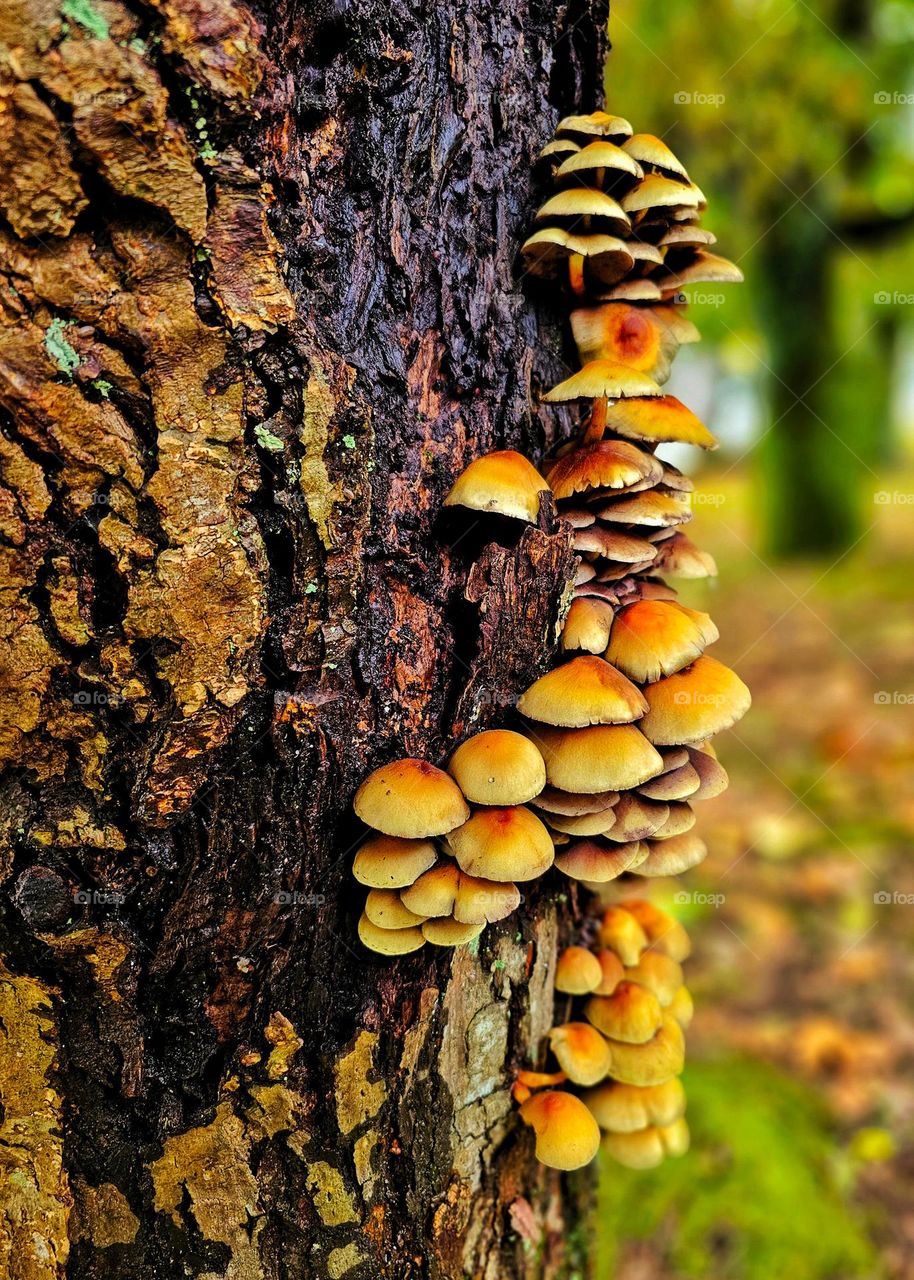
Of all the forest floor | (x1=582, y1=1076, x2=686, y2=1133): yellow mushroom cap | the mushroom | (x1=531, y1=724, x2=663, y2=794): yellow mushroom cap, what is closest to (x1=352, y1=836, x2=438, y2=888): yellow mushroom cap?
(x1=531, y1=724, x2=663, y2=794): yellow mushroom cap

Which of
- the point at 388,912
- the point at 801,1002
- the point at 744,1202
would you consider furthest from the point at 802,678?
the point at 388,912

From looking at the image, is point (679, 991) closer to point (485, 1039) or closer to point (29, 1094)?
point (485, 1039)

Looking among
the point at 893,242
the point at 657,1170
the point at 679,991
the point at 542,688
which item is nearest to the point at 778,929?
the point at 657,1170

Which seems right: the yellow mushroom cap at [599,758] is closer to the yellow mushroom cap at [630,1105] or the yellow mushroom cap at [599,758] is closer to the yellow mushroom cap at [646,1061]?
the yellow mushroom cap at [646,1061]

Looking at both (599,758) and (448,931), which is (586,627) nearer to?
(599,758)

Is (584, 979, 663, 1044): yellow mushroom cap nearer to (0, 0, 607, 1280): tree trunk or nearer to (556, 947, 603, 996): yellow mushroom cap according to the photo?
(556, 947, 603, 996): yellow mushroom cap

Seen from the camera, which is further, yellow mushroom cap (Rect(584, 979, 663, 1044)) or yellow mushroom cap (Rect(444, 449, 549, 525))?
yellow mushroom cap (Rect(584, 979, 663, 1044))
